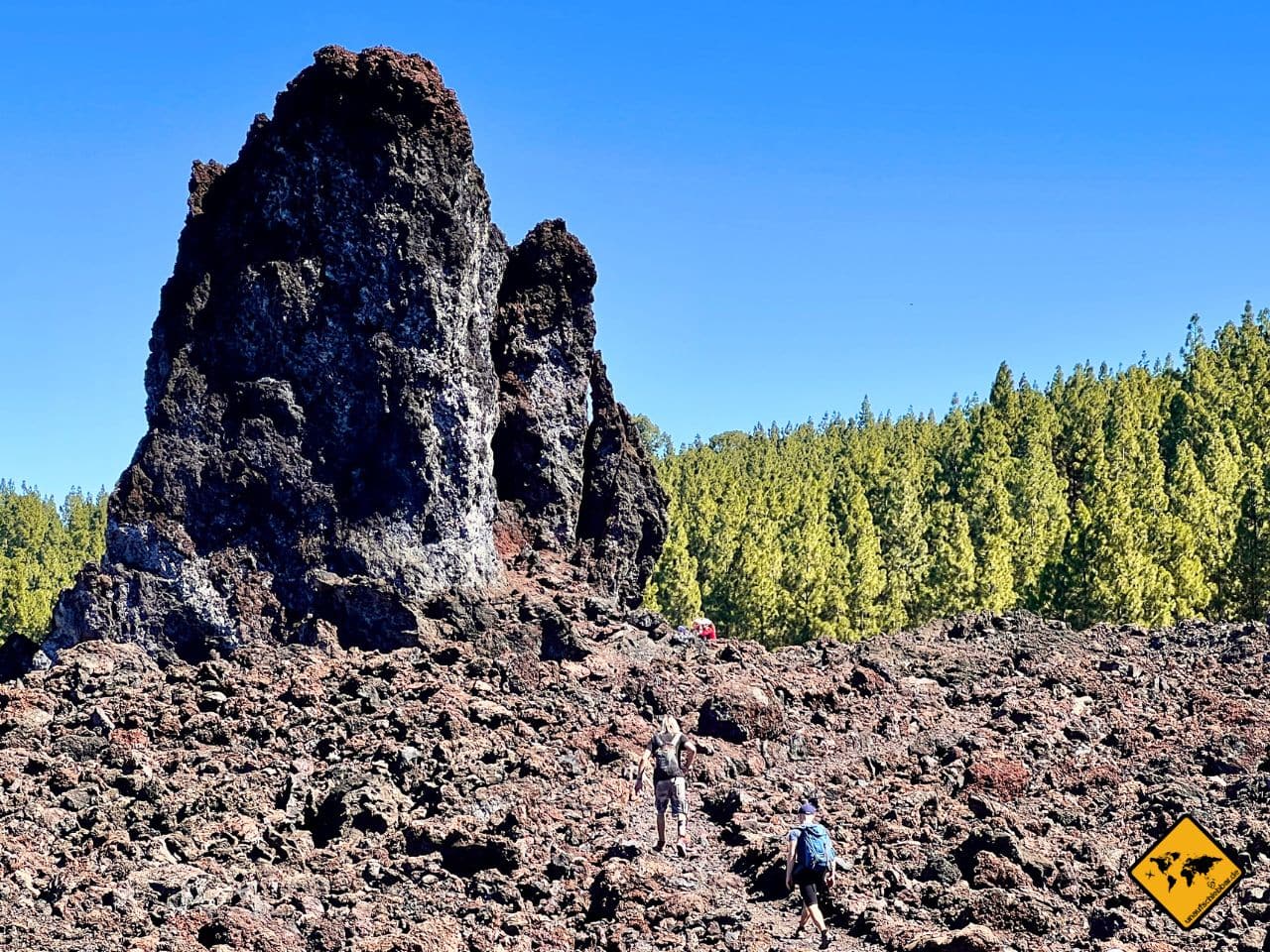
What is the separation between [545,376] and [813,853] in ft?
64.2

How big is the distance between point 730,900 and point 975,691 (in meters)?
14.7

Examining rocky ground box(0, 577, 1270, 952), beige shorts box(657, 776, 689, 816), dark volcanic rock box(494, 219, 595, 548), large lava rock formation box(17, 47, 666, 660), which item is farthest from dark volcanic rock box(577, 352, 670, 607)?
beige shorts box(657, 776, 689, 816)

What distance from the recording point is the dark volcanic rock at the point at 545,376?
117 ft

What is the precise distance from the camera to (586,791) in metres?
25.0

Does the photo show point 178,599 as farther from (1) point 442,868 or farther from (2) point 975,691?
(2) point 975,691

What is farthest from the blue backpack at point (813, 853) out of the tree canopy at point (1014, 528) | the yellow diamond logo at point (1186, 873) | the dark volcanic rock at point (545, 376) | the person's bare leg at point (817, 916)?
the tree canopy at point (1014, 528)

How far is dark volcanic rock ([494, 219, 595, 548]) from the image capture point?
3578 centimetres

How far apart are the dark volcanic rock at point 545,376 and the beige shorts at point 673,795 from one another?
14240mm

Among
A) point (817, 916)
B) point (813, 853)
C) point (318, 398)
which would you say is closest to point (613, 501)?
point (318, 398)

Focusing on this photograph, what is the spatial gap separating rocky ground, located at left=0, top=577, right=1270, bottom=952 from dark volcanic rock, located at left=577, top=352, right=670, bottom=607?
12.0ft

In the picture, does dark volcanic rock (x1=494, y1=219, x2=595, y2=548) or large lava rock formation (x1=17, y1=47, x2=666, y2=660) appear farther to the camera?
dark volcanic rock (x1=494, y1=219, x2=595, y2=548)

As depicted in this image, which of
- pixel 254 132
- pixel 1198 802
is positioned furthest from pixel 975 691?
pixel 254 132

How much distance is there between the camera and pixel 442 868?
68.4 ft

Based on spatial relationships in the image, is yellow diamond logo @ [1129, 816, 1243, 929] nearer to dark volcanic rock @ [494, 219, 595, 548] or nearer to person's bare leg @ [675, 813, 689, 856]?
person's bare leg @ [675, 813, 689, 856]
